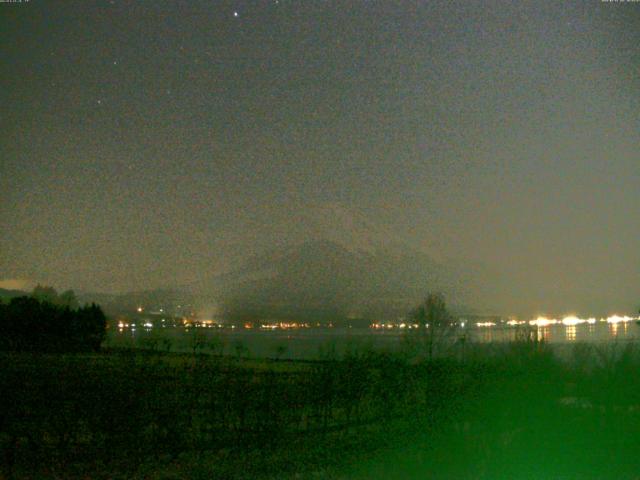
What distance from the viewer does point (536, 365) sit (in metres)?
17.6

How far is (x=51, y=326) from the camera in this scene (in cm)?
4612

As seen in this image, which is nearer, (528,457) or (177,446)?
(177,446)

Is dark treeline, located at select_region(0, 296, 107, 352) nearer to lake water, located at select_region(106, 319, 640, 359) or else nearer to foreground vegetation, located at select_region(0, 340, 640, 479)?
lake water, located at select_region(106, 319, 640, 359)

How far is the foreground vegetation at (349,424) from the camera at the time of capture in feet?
35.8

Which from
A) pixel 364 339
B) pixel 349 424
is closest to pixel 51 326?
pixel 364 339

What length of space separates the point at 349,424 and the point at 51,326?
1423 inches

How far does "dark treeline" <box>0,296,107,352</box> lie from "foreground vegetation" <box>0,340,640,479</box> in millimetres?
26834

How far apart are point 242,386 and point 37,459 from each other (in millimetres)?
3864

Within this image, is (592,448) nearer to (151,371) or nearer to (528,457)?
(528,457)

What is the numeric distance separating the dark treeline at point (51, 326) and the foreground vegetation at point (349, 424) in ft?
88.0

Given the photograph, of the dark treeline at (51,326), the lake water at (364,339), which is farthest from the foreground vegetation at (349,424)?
the dark treeline at (51,326)

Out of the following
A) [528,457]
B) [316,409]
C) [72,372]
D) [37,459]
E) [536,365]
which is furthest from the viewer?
[72,372]

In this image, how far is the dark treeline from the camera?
43.4 meters

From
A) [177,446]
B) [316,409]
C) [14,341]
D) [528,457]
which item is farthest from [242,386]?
[14,341]
